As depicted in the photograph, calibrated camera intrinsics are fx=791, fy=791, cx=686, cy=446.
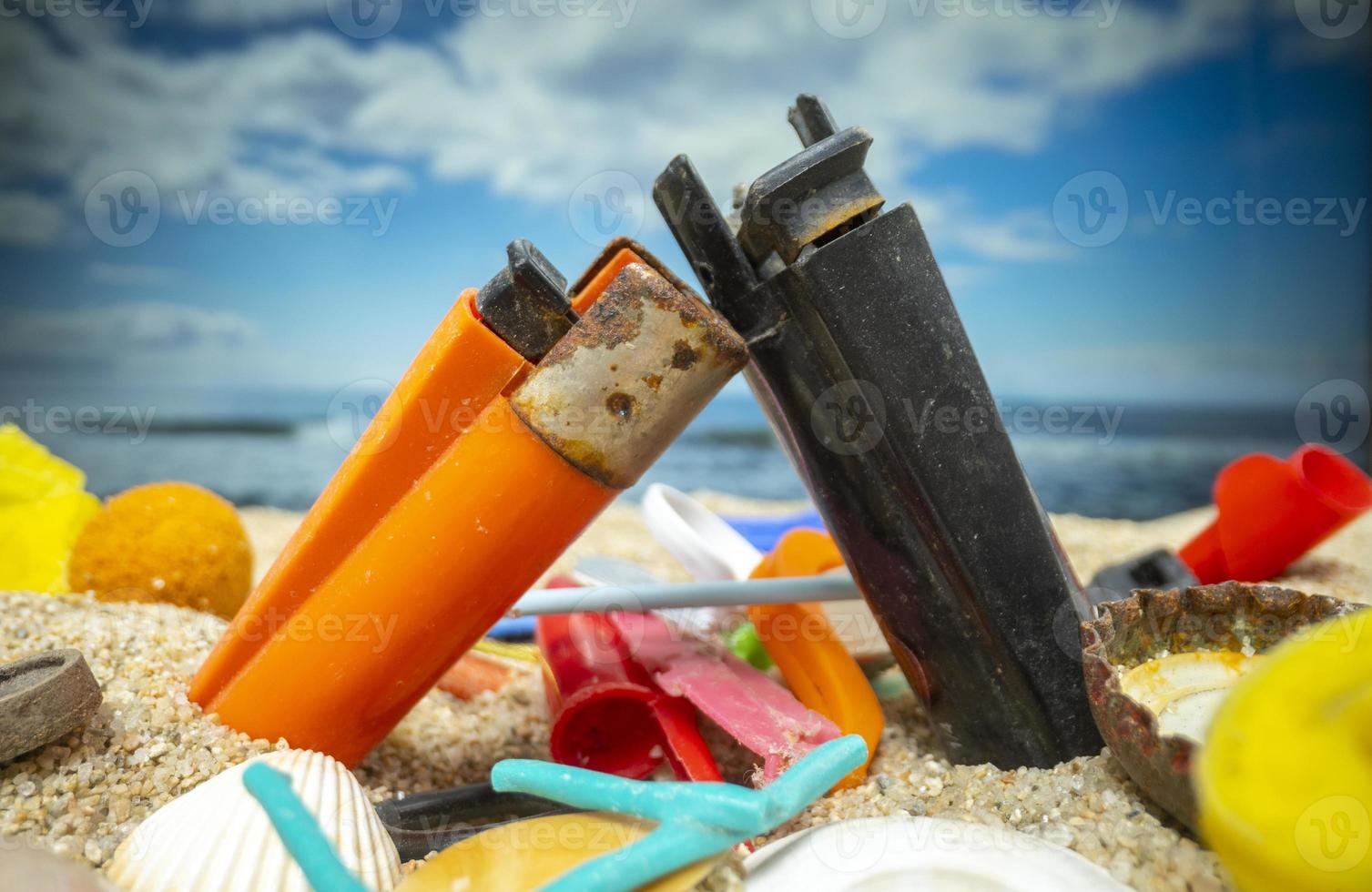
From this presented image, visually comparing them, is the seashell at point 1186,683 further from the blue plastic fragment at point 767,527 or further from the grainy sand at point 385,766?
the blue plastic fragment at point 767,527

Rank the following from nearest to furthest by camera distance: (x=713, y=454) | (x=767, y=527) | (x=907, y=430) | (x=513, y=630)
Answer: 1. (x=907, y=430)
2. (x=513, y=630)
3. (x=767, y=527)
4. (x=713, y=454)

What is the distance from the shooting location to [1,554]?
1.69m

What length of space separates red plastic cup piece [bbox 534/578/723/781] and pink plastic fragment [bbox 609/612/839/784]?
0.10 ft

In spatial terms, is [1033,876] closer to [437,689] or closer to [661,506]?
[661,506]

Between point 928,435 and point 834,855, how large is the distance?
530mm

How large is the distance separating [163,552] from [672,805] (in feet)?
4.21

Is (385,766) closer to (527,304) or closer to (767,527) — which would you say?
(527,304)

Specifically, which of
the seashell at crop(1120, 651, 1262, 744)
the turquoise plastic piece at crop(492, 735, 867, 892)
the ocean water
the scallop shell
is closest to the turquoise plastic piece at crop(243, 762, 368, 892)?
the scallop shell

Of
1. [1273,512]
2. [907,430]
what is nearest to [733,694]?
[907,430]

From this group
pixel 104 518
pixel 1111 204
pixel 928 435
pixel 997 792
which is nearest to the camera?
pixel 997 792

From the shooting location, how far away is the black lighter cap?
0.98 m

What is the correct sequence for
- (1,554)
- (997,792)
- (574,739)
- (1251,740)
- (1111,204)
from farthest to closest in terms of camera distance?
(1111,204)
(1,554)
(574,739)
(997,792)
(1251,740)

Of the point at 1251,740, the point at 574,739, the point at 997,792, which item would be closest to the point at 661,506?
the point at 574,739

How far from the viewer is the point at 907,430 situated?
3.43 ft
